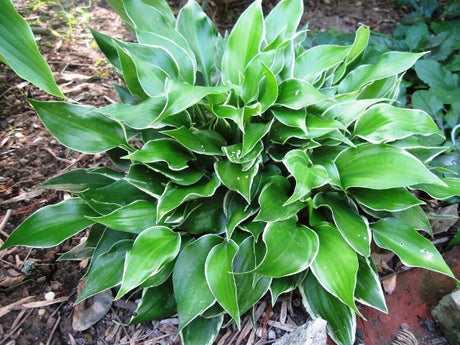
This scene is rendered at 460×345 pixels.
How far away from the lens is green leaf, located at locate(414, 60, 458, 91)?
83.6 inches

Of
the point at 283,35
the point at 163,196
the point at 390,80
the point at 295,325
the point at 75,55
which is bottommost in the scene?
the point at 295,325

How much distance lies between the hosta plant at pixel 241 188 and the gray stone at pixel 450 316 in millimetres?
190

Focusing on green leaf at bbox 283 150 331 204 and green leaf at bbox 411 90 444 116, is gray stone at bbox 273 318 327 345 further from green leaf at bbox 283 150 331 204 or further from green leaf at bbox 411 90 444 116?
green leaf at bbox 411 90 444 116

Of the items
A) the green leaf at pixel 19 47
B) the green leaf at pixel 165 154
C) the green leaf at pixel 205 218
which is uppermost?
the green leaf at pixel 19 47

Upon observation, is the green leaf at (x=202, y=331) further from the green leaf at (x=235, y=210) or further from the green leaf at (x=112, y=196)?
the green leaf at (x=112, y=196)

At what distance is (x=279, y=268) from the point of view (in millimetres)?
1219

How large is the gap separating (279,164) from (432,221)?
2.58 feet

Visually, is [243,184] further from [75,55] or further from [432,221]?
[75,55]

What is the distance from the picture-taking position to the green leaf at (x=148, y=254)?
119 centimetres

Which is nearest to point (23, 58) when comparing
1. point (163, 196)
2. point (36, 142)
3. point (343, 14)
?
point (163, 196)

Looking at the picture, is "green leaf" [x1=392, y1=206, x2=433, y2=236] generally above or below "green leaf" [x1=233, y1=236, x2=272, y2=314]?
above

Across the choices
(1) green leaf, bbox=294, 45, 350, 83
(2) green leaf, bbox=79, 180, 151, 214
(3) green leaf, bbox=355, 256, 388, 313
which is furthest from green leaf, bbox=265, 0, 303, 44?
(3) green leaf, bbox=355, 256, 388, 313

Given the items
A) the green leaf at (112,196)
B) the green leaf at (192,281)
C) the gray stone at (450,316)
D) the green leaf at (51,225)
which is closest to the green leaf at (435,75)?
the gray stone at (450,316)

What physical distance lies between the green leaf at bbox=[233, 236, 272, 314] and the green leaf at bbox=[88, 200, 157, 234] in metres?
0.33
